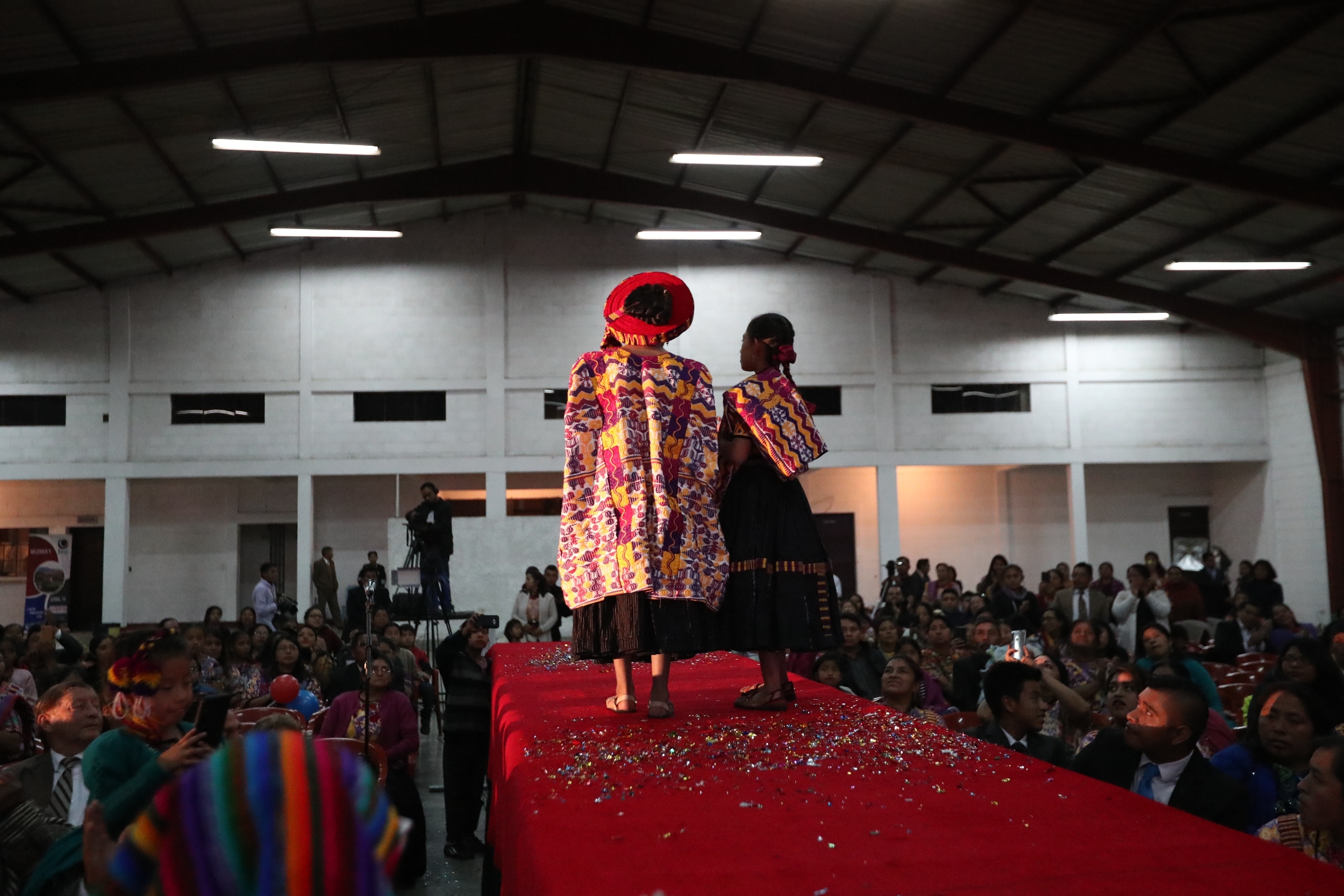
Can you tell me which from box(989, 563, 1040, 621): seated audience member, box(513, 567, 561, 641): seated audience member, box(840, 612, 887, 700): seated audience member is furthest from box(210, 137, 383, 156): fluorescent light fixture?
box(989, 563, 1040, 621): seated audience member

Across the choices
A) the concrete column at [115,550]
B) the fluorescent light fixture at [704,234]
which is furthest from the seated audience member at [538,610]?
the concrete column at [115,550]

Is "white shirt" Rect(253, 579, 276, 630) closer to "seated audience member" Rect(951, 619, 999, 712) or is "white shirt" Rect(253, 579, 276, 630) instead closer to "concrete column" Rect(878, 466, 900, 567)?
"concrete column" Rect(878, 466, 900, 567)

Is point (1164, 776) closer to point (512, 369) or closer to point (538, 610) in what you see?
point (538, 610)

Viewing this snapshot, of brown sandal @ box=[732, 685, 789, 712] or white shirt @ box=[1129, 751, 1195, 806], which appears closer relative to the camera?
white shirt @ box=[1129, 751, 1195, 806]

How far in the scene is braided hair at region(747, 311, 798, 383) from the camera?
3.83 m

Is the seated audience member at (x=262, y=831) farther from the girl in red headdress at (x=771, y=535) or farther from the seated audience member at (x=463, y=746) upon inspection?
the seated audience member at (x=463, y=746)

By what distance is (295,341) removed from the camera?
18.3 m

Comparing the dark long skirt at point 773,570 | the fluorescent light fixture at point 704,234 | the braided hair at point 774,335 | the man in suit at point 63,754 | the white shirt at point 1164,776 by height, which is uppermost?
the fluorescent light fixture at point 704,234

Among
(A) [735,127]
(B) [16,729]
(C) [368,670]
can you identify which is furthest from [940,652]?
(A) [735,127]

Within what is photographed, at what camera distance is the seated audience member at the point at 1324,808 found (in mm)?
2781

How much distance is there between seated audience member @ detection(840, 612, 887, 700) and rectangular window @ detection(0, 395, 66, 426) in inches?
597

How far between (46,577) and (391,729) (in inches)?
425

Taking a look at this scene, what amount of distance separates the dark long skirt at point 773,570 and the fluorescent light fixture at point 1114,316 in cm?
1580

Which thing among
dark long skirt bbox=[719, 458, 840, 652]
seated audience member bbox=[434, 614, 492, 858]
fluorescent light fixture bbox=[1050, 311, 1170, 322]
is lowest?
seated audience member bbox=[434, 614, 492, 858]
